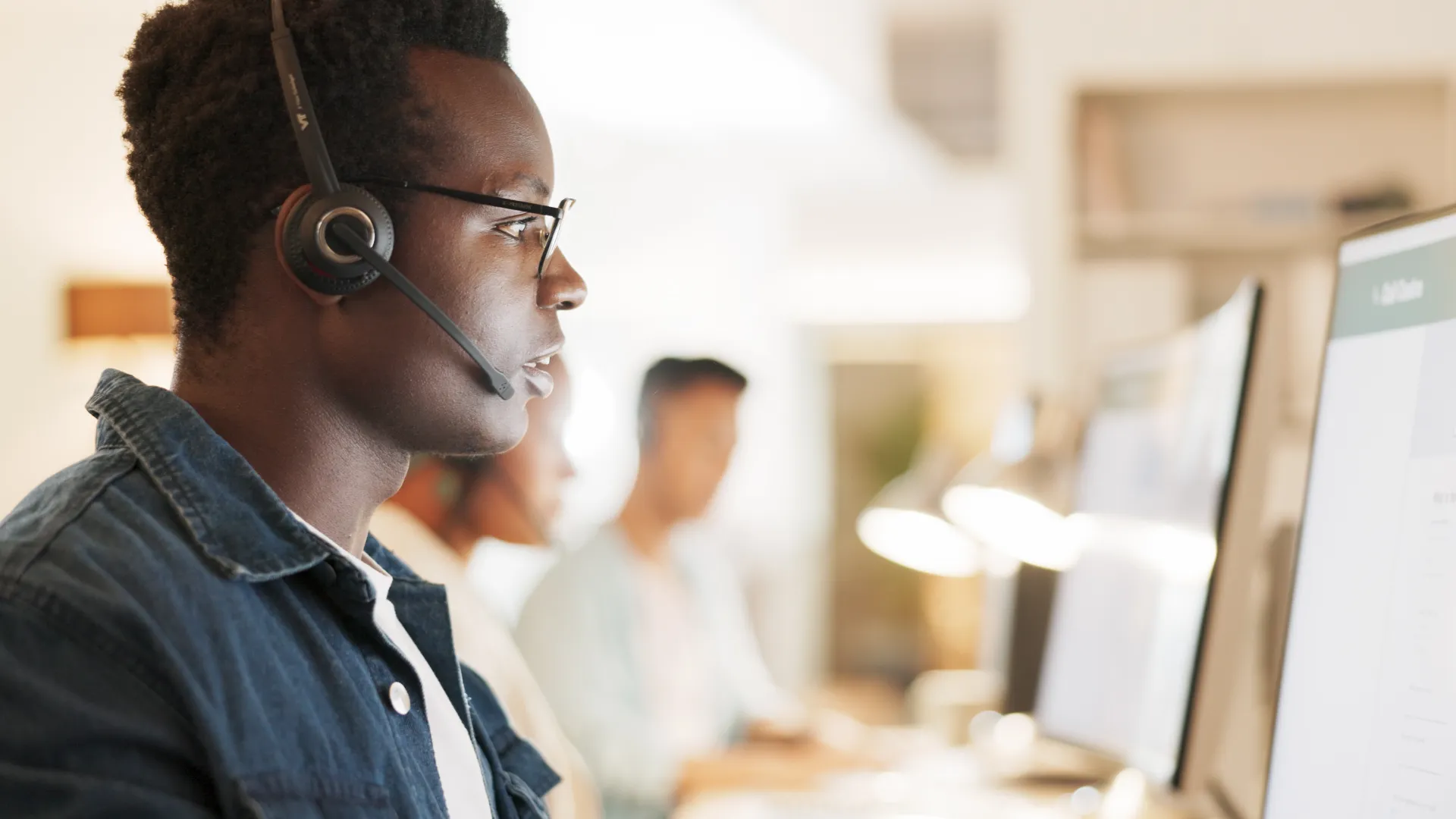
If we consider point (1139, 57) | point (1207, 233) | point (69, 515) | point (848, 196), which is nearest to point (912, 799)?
point (69, 515)

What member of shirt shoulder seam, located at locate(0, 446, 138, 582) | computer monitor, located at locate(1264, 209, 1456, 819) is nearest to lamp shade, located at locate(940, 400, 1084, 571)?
computer monitor, located at locate(1264, 209, 1456, 819)

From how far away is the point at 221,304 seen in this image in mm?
811

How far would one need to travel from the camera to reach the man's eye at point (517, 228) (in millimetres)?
869

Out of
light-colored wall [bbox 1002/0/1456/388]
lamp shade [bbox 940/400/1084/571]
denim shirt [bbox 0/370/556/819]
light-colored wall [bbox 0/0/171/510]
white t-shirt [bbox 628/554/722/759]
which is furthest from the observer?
light-colored wall [bbox 1002/0/1456/388]

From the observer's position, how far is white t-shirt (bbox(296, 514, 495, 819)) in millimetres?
868

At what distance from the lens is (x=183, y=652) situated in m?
0.66

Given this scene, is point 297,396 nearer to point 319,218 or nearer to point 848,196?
point 319,218

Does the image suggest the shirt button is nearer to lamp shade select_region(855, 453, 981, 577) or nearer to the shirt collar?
the shirt collar

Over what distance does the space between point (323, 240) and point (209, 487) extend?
0.53ft

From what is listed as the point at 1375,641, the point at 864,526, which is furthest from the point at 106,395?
the point at 864,526

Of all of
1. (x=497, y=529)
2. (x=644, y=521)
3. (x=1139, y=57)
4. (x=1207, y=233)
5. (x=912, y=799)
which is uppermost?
(x=1139, y=57)

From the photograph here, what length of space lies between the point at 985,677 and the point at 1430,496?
2455 millimetres

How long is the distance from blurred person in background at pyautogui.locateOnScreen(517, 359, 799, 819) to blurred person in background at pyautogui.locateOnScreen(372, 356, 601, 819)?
367 mm

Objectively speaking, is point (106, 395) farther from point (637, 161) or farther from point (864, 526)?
point (637, 161)
